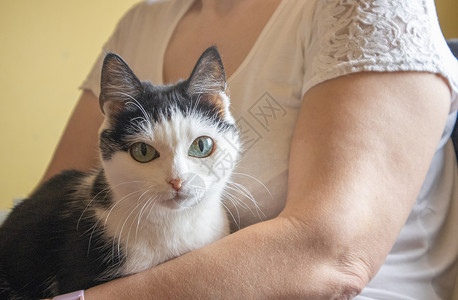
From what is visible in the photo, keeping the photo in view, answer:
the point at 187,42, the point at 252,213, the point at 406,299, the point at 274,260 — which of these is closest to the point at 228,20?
the point at 187,42

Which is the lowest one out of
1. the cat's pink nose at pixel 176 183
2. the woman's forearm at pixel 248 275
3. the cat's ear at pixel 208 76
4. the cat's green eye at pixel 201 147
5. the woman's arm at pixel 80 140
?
the woman's forearm at pixel 248 275

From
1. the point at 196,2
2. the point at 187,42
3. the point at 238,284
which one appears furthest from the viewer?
the point at 196,2

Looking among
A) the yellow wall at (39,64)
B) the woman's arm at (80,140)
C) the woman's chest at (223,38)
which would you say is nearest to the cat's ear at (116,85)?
the woman's chest at (223,38)

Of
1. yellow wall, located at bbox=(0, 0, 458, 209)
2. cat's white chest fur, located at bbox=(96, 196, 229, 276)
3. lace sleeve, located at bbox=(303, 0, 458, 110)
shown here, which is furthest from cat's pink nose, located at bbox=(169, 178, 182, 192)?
yellow wall, located at bbox=(0, 0, 458, 209)

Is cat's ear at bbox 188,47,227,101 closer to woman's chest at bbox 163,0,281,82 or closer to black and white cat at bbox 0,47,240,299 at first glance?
black and white cat at bbox 0,47,240,299

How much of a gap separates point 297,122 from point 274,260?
29 cm

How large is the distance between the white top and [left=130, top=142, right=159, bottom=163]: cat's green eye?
0.12 m

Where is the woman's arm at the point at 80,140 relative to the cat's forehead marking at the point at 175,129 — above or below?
below

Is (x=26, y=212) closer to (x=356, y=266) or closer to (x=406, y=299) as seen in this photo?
(x=356, y=266)

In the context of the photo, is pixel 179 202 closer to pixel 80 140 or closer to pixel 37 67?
pixel 80 140

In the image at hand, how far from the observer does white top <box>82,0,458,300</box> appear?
635 mm

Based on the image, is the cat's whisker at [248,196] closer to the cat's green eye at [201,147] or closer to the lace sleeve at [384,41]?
the cat's green eye at [201,147]

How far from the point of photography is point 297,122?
2.44 ft

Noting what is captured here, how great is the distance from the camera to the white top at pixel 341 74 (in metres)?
0.64
